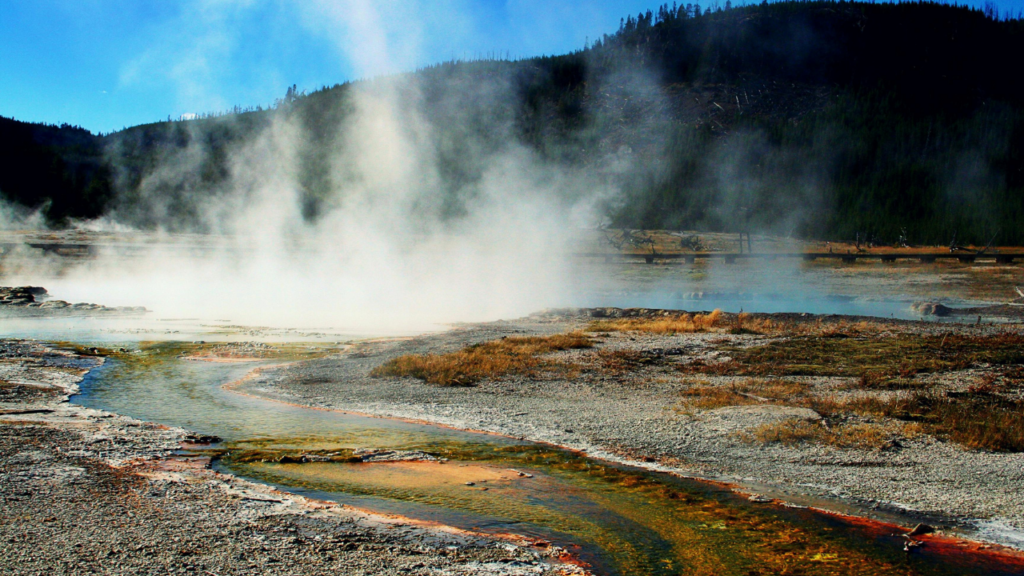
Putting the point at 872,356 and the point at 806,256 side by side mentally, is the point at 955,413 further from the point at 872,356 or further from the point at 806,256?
the point at 806,256

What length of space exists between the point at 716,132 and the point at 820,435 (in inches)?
4333

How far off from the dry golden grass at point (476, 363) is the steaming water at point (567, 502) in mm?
2627

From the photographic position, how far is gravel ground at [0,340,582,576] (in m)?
4.57

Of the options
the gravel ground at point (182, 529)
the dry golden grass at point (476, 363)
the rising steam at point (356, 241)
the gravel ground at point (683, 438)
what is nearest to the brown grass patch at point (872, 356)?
the gravel ground at point (683, 438)

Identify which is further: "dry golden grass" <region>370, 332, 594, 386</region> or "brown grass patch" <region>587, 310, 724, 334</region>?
"brown grass patch" <region>587, 310, 724, 334</region>

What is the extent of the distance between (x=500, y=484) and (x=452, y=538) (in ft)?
4.95

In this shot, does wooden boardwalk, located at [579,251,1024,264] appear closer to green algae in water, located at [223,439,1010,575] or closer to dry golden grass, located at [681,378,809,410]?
Result: dry golden grass, located at [681,378,809,410]

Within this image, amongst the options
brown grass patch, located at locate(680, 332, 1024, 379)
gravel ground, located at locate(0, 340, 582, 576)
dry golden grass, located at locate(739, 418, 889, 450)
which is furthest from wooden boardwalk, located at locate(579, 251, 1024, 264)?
gravel ground, located at locate(0, 340, 582, 576)

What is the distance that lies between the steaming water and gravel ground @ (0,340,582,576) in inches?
17.2

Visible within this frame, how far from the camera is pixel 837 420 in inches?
334

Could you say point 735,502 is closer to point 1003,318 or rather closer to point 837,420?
point 837,420

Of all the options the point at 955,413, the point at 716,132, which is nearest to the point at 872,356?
the point at 955,413

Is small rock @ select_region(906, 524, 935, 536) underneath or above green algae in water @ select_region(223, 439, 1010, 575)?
above

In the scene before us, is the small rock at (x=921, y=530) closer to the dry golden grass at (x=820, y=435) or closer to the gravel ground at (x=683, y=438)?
the gravel ground at (x=683, y=438)
